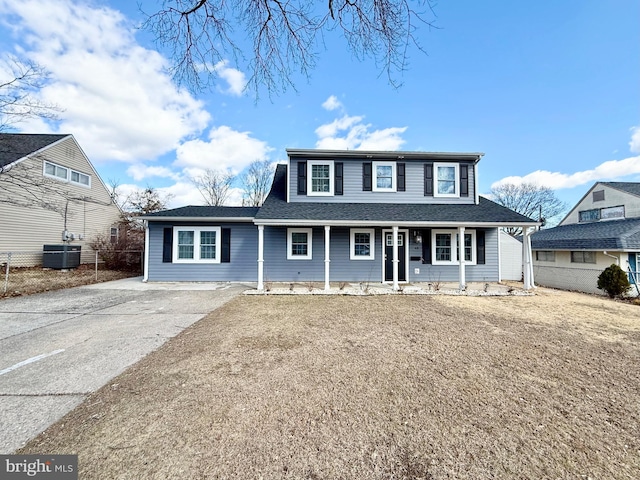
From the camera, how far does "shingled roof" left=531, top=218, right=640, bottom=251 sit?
11.4m

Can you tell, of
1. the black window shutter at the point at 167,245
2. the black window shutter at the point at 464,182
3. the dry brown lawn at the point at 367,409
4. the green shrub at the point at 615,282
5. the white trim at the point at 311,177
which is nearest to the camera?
the dry brown lawn at the point at 367,409

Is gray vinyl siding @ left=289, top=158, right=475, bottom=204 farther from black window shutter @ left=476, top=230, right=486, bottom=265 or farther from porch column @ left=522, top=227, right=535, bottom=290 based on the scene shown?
porch column @ left=522, top=227, right=535, bottom=290

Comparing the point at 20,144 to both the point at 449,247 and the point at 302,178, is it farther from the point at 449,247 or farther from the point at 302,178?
the point at 449,247

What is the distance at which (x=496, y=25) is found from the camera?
516 centimetres

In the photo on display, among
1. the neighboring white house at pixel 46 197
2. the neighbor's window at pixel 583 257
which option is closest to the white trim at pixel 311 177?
the neighboring white house at pixel 46 197

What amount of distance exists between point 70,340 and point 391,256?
30.4ft

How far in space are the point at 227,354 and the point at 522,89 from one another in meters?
14.5

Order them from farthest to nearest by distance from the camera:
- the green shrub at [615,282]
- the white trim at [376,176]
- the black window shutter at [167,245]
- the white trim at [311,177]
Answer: the white trim at [376,176]
the white trim at [311,177]
the black window shutter at [167,245]
the green shrub at [615,282]

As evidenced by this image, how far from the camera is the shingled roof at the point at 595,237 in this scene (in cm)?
1138

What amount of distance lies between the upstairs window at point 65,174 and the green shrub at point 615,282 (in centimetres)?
2644

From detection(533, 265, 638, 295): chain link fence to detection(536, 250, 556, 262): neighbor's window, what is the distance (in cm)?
50

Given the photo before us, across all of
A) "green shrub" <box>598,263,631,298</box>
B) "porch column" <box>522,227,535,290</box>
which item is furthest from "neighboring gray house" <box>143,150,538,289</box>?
"green shrub" <box>598,263,631,298</box>

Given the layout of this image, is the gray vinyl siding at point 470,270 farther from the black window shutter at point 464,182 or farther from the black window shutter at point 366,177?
the black window shutter at point 366,177

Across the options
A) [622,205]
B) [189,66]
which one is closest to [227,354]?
[189,66]
